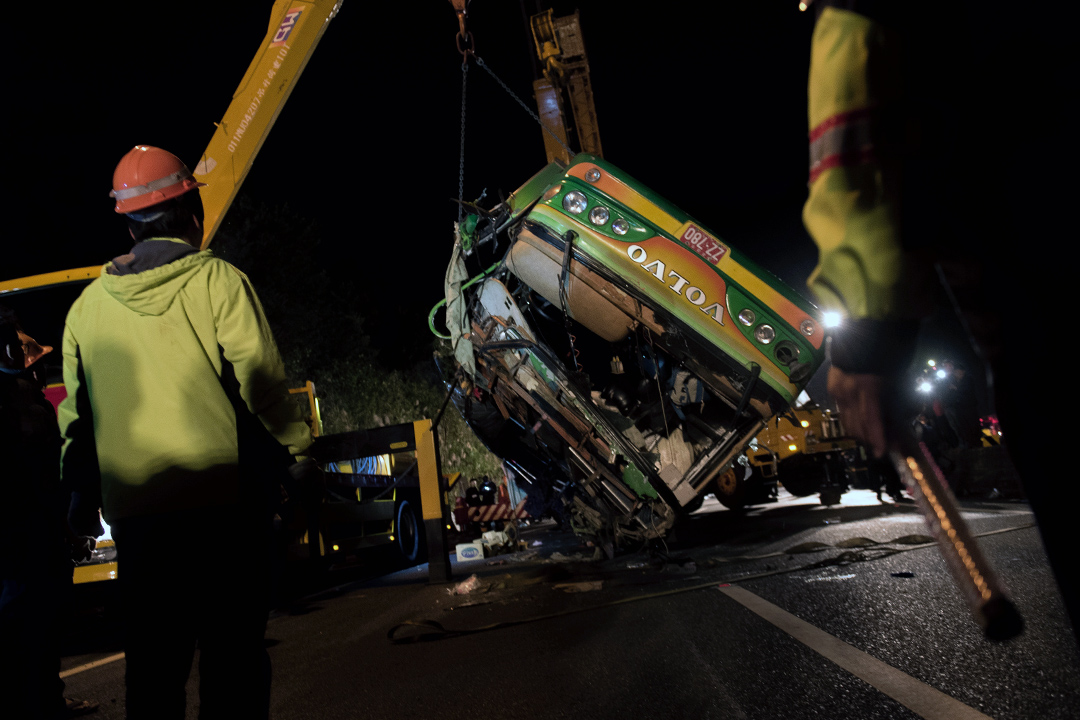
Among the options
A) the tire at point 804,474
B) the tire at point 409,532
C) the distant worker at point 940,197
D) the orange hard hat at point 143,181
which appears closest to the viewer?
the distant worker at point 940,197

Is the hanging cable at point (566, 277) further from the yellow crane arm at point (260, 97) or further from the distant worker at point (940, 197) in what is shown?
the yellow crane arm at point (260, 97)

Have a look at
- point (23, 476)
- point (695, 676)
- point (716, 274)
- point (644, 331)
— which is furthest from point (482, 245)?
point (695, 676)

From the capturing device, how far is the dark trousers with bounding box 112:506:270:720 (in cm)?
174

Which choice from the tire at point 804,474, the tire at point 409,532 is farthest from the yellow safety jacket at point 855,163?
the tire at point 804,474

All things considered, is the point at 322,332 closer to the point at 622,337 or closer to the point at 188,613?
the point at 622,337

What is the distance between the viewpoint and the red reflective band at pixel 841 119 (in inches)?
44.1

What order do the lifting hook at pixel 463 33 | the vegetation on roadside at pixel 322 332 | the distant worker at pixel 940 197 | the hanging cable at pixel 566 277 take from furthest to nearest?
the vegetation on roadside at pixel 322 332
the lifting hook at pixel 463 33
the hanging cable at pixel 566 277
the distant worker at pixel 940 197

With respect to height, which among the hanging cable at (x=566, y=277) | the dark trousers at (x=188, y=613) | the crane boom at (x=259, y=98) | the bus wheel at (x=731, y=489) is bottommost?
the bus wheel at (x=731, y=489)

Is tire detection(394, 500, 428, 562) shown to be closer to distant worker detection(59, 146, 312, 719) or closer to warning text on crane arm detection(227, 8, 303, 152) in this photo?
warning text on crane arm detection(227, 8, 303, 152)

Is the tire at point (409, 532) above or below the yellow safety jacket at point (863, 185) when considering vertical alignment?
below

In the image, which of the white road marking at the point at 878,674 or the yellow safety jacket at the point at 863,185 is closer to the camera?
the yellow safety jacket at the point at 863,185

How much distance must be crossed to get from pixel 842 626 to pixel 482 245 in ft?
15.7

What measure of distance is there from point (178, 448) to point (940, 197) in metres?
1.82

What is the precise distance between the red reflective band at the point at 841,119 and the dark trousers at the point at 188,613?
1654 mm
